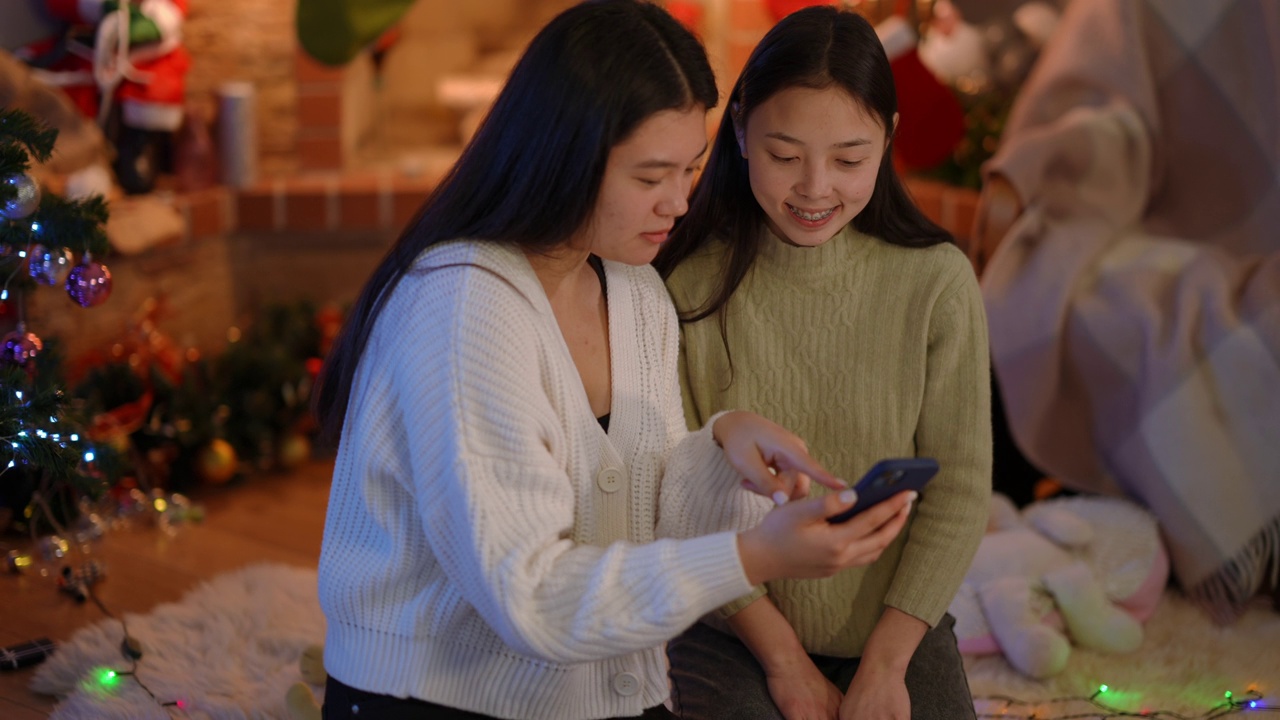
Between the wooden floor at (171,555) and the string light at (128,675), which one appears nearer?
the string light at (128,675)

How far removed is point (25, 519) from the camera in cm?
207

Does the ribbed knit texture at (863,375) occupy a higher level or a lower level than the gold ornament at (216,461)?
higher

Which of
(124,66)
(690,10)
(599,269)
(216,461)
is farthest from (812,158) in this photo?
(690,10)

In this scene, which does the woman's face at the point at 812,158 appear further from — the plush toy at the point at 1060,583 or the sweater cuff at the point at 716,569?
the plush toy at the point at 1060,583

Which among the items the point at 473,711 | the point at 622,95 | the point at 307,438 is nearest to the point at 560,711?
the point at 473,711

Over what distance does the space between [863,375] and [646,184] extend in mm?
379

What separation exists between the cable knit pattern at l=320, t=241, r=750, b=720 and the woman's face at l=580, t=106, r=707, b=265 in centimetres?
9

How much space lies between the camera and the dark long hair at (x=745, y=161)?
1.25 meters

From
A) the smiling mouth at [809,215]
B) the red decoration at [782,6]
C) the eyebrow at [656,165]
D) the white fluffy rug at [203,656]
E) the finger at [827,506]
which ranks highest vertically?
the red decoration at [782,6]

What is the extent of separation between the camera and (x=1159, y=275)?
2.15 m

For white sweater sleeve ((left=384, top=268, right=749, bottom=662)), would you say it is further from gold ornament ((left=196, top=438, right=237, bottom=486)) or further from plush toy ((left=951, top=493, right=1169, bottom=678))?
gold ornament ((left=196, top=438, right=237, bottom=486))

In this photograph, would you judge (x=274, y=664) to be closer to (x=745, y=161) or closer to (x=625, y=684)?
(x=625, y=684)

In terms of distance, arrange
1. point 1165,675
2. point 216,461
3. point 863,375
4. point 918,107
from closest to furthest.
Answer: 1. point 863,375
2. point 1165,675
3. point 216,461
4. point 918,107

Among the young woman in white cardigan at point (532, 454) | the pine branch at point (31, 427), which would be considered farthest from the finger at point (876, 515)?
the pine branch at point (31, 427)
